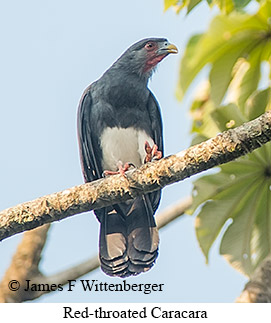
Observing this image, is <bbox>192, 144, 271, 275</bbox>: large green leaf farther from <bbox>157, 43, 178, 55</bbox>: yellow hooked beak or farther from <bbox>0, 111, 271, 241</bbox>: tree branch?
<bbox>157, 43, 178, 55</bbox>: yellow hooked beak

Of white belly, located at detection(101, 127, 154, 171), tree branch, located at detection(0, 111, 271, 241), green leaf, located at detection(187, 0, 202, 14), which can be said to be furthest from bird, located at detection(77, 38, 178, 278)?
green leaf, located at detection(187, 0, 202, 14)

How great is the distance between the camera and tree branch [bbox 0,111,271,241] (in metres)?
3.77

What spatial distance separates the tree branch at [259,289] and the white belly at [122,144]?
2077 millimetres

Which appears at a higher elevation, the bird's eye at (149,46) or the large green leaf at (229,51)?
the bird's eye at (149,46)

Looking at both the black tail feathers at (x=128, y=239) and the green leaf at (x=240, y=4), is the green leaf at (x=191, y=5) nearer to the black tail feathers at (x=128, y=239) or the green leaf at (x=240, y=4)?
the green leaf at (x=240, y=4)

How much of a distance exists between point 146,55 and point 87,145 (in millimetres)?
1052

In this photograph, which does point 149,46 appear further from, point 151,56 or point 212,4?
point 212,4

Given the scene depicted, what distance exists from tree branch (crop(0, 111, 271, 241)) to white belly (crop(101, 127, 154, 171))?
1.37 m

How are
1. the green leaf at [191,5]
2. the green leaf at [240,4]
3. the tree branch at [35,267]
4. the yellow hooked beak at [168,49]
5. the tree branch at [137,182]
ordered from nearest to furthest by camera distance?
the tree branch at [137,182], the green leaf at [240,4], the green leaf at [191,5], the tree branch at [35,267], the yellow hooked beak at [168,49]

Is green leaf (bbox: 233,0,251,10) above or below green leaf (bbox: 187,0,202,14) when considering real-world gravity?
below

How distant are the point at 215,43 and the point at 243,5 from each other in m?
1.11

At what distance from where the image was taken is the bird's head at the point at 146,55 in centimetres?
589

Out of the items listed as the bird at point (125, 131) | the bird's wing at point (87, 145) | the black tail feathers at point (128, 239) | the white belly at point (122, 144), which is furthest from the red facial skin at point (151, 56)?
the black tail feathers at point (128, 239)

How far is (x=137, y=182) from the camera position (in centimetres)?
405
